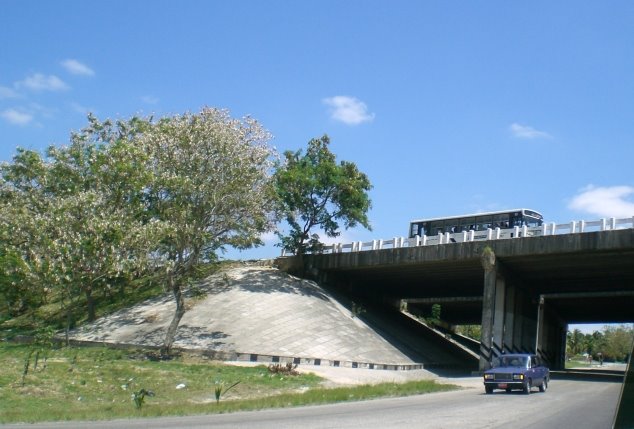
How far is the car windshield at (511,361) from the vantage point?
93.0 ft

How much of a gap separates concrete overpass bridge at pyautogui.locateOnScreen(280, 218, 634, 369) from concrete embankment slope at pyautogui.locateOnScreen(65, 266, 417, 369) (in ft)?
16.6

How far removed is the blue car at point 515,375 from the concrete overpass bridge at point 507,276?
12524 millimetres

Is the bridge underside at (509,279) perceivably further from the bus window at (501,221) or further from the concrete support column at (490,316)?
the bus window at (501,221)

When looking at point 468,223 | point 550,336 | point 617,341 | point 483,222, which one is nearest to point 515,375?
point 483,222

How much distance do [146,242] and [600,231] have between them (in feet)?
87.7

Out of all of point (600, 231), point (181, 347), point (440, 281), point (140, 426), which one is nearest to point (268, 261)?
point (440, 281)

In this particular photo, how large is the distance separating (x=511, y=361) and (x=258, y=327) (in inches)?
674

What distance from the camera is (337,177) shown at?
4991cm

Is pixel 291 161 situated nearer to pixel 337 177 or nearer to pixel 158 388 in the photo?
pixel 337 177

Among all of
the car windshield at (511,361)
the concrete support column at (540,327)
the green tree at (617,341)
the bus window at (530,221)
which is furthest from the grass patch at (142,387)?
the green tree at (617,341)

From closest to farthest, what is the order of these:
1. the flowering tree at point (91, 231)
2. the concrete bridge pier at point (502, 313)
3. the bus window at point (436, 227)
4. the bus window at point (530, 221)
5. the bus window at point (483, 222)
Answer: the flowering tree at point (91, 231), the concrete bridge pier at point (502, 313), the bus window at point (530, 221), the bus window at point (483, 222), the bus window at point (436, 227)

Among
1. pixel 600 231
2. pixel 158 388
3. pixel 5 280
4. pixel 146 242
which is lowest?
pixel 158 388

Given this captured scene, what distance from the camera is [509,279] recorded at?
153ft

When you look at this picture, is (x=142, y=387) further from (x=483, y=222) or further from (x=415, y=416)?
(x=483, y=222)
